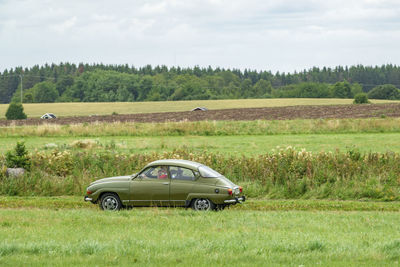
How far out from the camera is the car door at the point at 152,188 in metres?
16.4

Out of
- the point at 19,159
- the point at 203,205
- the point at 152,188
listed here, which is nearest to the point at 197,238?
the point at 203,205

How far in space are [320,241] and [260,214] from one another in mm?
4774

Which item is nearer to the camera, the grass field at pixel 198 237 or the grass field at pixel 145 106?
the grass field at pixel 198 237

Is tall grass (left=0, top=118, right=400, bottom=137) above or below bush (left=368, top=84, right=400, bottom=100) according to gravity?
below

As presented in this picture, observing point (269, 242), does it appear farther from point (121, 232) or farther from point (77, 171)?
point (77, 171)

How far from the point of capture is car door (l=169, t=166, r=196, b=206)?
16141mm

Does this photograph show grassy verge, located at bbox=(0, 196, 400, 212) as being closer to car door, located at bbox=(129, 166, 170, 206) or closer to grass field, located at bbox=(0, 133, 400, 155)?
car door, located at bbox=(129, 166, 170, 206)

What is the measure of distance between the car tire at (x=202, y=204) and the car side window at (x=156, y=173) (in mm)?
1119

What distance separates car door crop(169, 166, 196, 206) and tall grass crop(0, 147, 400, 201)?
4.34 m

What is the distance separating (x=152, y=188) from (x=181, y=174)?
2.99ft

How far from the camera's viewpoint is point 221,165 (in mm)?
22469

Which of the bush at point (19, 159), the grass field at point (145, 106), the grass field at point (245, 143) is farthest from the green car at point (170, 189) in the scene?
the grass field at point (145, 106)

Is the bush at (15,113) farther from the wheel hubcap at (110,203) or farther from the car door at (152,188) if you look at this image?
the car door at (152,188)

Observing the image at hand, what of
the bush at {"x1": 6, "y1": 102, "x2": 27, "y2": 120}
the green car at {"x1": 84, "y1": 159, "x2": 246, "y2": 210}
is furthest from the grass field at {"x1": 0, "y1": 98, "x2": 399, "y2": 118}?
the green car at {"x1": 84, "y1": 159, "x2": 246, "y2": 210}
